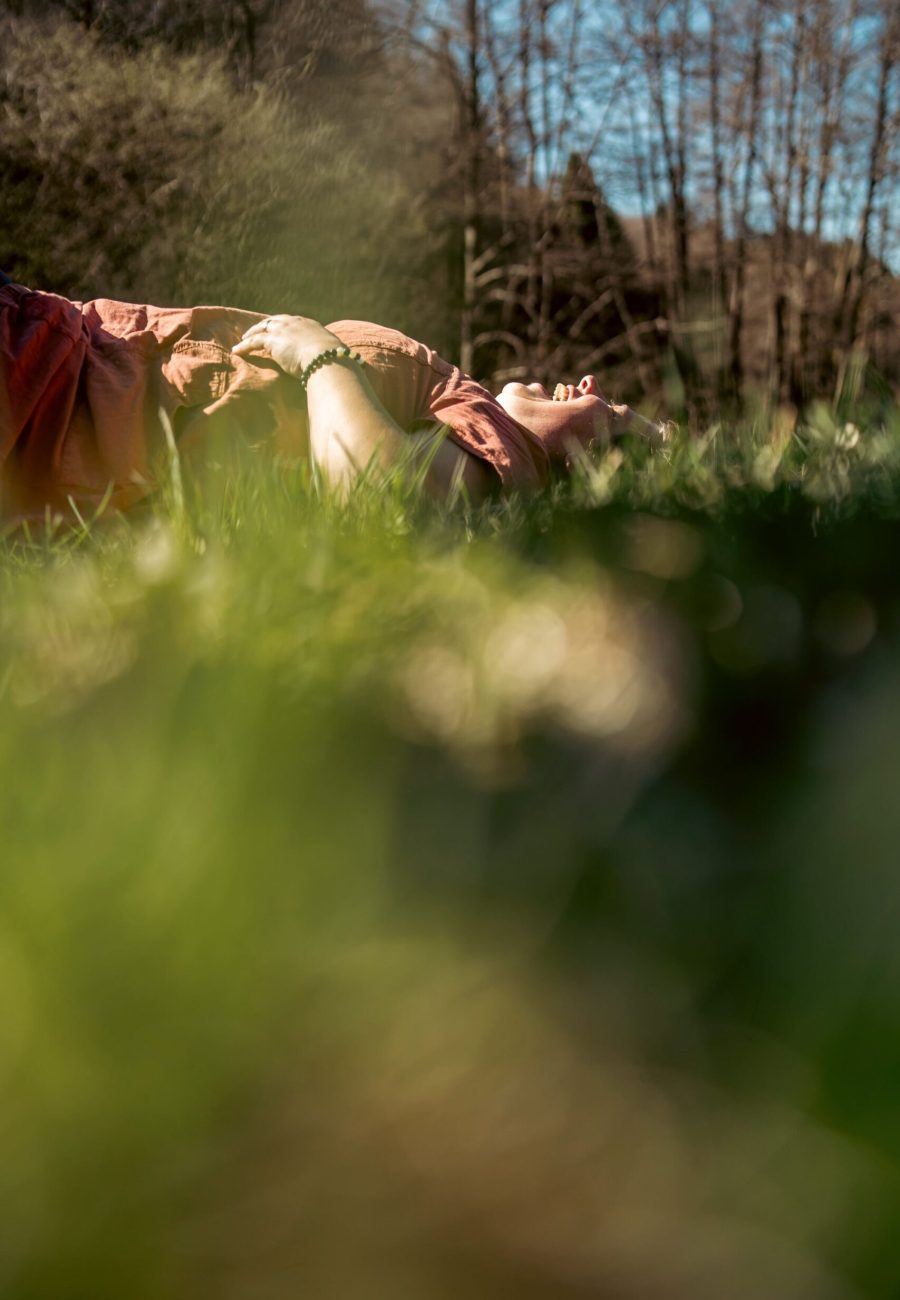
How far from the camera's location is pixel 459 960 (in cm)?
55

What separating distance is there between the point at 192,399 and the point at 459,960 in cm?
212

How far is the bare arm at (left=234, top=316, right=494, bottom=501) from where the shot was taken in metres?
2.02

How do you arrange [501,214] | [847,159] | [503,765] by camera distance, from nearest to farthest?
[503,765] < [501,214] < [847,159]

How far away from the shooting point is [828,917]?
56 cm

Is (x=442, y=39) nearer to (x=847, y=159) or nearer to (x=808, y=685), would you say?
(x=847, y=159)

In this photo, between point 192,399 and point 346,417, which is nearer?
point 346,417

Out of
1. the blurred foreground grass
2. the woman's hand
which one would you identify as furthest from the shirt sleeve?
the blurred foreground grass

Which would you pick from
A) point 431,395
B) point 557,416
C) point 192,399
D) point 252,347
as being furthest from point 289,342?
point 557,416

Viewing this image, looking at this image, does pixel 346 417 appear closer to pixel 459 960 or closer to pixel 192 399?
pixel 192 399

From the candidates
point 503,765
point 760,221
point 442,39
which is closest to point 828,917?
point 503,765

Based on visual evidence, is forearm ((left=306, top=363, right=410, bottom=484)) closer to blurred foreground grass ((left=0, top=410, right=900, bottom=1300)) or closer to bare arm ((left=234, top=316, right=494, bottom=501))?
bare arm ((left=234, top=316, right=494, bottom=501))

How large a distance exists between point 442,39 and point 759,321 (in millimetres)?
2647

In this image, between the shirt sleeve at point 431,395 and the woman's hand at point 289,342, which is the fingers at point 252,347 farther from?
the shirt sleeve at point 431,395

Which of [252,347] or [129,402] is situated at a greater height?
[252,347]
